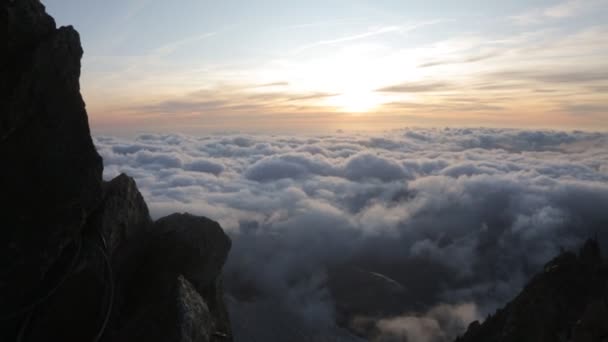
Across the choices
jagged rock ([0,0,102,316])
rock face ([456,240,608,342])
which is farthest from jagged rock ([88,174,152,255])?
rock face ([456,240,608,342])

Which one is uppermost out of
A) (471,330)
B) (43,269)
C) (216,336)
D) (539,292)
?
(43,269)

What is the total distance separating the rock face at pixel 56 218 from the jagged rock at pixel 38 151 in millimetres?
39

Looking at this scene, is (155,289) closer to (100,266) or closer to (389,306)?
(100,266)

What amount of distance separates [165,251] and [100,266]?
5.47 meters

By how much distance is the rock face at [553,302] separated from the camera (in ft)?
180

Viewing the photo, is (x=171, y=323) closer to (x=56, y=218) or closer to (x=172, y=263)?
(x=56, y=218)

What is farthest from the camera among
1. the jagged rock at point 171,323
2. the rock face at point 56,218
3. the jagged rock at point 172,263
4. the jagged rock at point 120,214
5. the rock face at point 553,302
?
the rock face at point 553,302

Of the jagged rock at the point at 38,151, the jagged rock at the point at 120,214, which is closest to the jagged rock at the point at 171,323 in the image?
the jagged rock at the point at 38,151

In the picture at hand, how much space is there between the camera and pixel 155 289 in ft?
73.8

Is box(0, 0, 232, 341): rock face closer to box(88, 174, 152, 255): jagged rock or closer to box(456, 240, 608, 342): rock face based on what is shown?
box(88, 174, 152, 255): jagged rock

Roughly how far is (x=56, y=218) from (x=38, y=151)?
3.03m

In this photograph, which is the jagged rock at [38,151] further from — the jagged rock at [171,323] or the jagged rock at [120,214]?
the jagged rock at [171,323]

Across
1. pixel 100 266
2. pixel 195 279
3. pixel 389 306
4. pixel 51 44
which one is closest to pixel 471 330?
pixel 195 279

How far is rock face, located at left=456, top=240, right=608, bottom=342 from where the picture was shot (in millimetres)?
54781
